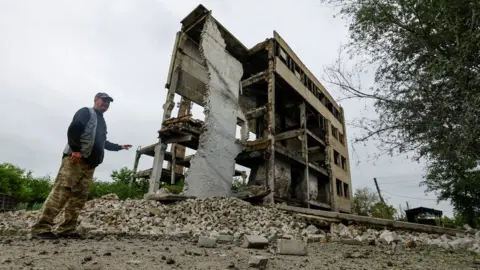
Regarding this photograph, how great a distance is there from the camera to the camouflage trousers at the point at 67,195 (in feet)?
11.5

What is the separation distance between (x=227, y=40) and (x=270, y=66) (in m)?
2.46

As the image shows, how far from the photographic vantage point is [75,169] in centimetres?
366

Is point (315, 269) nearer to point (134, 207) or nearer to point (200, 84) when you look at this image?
point (134, 207)

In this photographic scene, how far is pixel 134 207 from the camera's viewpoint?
6.64m

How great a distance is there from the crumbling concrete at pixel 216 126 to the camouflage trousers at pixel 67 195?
5.50 m

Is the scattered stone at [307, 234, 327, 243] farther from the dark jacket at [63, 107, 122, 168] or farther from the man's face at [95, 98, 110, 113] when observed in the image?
the man's face at [95, 98, 110, 113]

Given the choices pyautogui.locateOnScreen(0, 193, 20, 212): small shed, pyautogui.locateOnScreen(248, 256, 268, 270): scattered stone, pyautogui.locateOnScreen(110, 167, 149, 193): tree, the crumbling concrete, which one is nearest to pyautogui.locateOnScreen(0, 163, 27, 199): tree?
pyautogui.locateOnScreen(110, 167, 149, 193): tree

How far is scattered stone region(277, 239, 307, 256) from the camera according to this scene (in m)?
2.90

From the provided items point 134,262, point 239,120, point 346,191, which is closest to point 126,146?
point 134,262

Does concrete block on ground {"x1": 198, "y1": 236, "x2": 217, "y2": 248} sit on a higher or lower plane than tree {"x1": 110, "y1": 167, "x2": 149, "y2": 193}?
lower

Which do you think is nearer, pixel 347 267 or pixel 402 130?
pixel 347 267

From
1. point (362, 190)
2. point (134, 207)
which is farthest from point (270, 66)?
point (362, 190)

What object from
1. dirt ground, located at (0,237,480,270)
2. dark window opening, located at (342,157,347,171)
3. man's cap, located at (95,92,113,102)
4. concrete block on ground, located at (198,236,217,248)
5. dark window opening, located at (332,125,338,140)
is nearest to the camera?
dirt ground, located at (0,237,480,270)

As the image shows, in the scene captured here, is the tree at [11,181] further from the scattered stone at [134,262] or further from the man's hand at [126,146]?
the scattered stone at [134,262]
